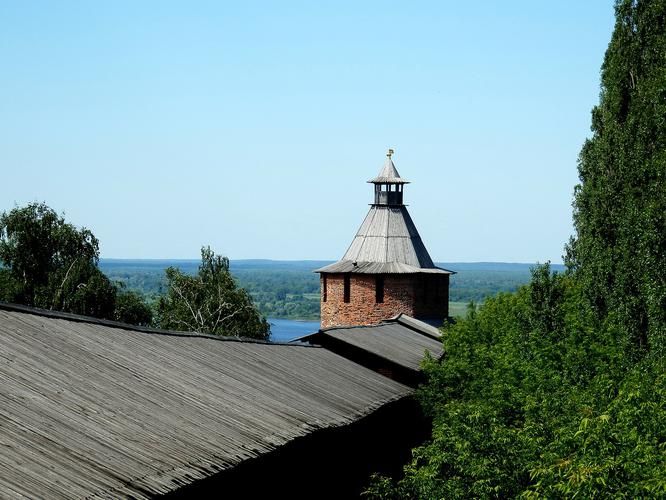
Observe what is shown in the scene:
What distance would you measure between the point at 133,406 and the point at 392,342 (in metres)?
20.9

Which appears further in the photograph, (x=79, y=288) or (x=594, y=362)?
(x=79, y=288)

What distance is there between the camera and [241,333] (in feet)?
182

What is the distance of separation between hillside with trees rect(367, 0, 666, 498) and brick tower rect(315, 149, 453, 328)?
12.5 metres

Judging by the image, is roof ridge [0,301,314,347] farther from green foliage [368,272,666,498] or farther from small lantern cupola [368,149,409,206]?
small lantern cupola [368,149,409,206]

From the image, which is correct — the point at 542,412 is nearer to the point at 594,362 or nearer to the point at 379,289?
the point at 594,362

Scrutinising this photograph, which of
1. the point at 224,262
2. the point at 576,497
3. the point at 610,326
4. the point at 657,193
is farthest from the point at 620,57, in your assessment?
the point at 224,262

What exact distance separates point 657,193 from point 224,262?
39.6 meters

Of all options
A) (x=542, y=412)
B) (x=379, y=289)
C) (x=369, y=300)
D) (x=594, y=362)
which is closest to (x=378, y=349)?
(x=594, y=362)

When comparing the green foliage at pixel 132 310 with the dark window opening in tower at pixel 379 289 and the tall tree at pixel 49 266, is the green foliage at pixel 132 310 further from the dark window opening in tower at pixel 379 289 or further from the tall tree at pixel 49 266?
the dark window opening in tower at pixel 379 289

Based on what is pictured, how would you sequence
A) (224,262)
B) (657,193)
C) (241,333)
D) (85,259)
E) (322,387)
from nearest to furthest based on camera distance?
1. (322,387)
2. (657,193)
3. (85,259)
4. (241,333)
5. (224,262)

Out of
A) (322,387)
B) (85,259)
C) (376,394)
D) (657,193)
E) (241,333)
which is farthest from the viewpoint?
(241,333)

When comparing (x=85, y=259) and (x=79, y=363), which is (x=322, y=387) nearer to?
(x=79, y=363)

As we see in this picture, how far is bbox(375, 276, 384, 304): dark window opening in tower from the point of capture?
4594cm

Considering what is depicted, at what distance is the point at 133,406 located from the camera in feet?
40.4
